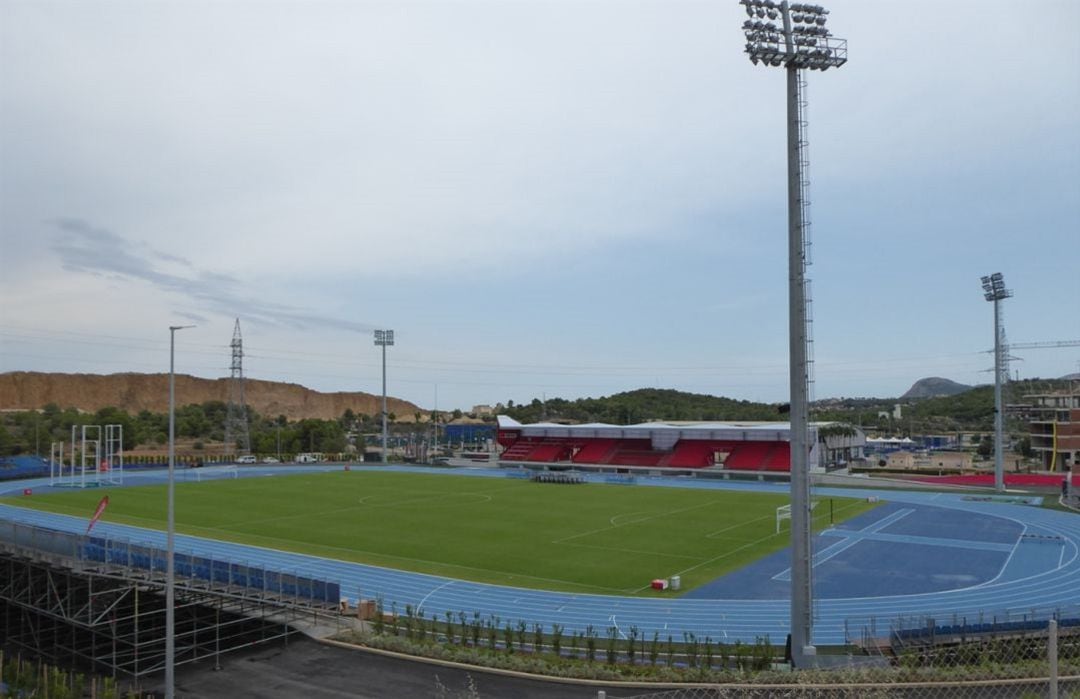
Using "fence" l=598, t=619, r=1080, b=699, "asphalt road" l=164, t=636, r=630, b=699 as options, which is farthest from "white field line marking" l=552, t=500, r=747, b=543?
"fence" l=598, t=619, r=1080, b=699

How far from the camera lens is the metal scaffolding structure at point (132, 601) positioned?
834 inches

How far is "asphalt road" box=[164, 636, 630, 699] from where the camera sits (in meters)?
17.3

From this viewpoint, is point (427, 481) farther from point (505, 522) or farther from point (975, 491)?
point (975, 491)

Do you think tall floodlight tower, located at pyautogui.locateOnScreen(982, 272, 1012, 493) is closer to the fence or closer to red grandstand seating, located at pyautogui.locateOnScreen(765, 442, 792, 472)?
red grandstand seating, located at pyautogui.locateOnScreen(765, 442, 792, 472)

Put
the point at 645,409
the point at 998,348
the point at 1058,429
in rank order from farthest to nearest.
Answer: the point at 645,409
the point at 1058,429
the point at 998,348

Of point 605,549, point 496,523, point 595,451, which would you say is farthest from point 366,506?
point 595,451

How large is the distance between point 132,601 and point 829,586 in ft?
75.9

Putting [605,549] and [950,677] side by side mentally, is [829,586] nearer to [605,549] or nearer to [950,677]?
[605,549]

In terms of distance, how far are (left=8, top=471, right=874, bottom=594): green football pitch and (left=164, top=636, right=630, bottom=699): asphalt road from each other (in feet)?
32.7

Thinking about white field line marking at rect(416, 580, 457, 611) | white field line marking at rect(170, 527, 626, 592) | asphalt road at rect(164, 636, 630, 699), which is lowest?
white field line marking at rect(170, 527, 626, 592)

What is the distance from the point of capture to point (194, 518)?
145ft

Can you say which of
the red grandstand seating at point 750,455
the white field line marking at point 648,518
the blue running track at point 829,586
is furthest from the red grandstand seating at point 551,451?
the blue running track at point 829,586

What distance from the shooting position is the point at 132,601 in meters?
22.5

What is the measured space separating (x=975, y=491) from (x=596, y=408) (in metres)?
105
